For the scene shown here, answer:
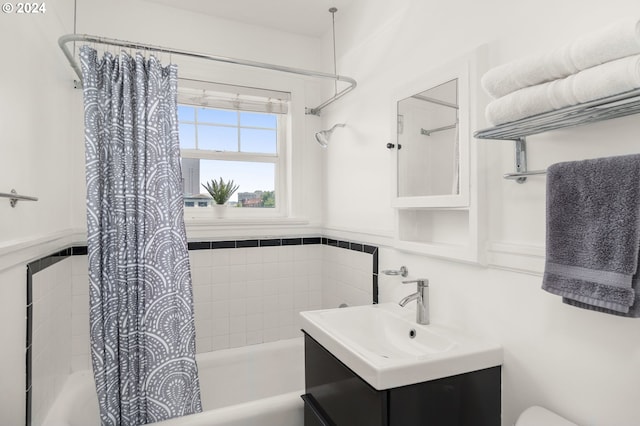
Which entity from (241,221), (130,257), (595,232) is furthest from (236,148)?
(595,232)

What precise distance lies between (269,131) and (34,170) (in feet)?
4.93

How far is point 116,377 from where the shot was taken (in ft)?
5.42

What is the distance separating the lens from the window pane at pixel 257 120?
104 inches

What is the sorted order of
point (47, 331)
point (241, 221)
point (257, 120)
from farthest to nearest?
point (257, 120)
point (241, 221)
point (47, 331)

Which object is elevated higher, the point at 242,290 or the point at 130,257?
the point at 130,257

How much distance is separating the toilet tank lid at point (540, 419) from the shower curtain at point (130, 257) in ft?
4.49

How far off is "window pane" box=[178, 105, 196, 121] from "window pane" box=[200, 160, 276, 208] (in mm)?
298

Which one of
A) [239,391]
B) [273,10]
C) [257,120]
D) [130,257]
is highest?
[273,10]

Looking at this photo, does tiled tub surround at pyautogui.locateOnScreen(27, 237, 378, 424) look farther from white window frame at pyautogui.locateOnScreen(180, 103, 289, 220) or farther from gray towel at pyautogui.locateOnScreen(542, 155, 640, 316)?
gray towel at pyautogui.locateOnScreen(542, 155, 640, 316)

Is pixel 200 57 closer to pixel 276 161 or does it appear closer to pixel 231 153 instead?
pixel 231 153

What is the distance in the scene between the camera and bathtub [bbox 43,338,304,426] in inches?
63.6

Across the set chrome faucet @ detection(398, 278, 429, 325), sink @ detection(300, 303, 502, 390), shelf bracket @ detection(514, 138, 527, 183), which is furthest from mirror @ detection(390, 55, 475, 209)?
sink @ detection(300, 303, 502, 390)

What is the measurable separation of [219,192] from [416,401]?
5.85ft

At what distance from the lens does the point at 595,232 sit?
0.91 m
